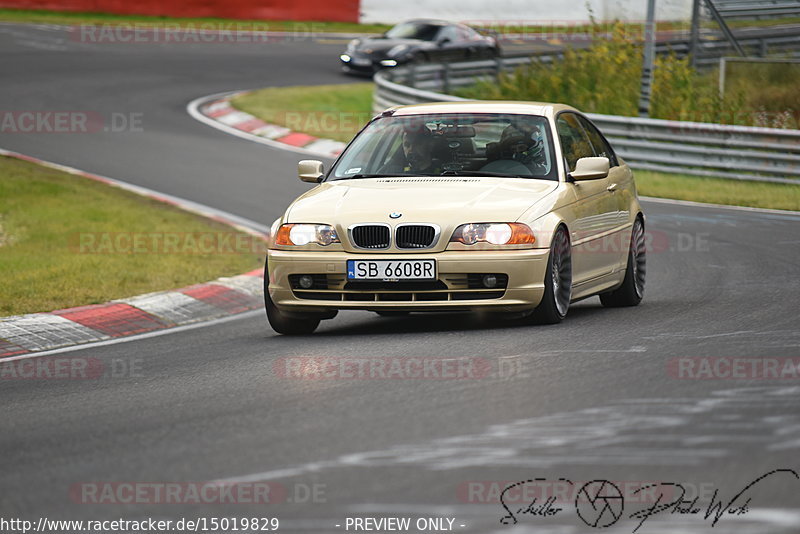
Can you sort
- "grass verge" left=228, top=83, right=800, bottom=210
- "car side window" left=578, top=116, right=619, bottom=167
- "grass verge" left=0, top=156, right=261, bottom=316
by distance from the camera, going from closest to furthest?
"car side window" left=578, top=116, right=619, bottom=167
"grass verge" left=0, top=156, right=261, bottom=316
"grass verge" left=228, top=83, right=800, bottom=210

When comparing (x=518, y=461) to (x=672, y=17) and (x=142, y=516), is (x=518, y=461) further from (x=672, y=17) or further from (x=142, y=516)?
(x=672, y=17)

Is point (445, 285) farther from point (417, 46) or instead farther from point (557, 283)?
point (417, 46)

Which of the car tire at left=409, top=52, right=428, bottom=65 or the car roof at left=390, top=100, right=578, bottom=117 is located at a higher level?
the car roof at left=390, top=100, right=578, bottom=117

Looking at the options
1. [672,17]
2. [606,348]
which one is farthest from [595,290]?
[672,17]

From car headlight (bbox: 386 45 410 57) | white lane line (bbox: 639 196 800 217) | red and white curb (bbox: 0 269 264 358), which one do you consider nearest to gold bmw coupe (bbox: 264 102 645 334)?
red and white curb (bbox: 0 269 264 358)

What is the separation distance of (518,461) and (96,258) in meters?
8.29

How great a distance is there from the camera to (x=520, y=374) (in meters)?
6.93

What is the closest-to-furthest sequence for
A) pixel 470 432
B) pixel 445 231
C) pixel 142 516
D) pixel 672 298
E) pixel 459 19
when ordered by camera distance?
pixel 142 516 → pixel 470 432 → pixel 445 231 → pixel 672 298 → pixel 459 19

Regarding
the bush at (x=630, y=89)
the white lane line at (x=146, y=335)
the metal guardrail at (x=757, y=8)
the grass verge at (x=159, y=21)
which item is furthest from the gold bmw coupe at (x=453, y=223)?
the grass verge at (x=159, y=21)

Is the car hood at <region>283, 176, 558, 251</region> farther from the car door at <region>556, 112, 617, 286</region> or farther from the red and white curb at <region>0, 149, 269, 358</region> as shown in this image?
the red and white curb at <region>0, 149, 269, 358</region>

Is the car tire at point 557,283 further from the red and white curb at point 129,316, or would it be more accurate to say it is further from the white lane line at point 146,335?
the red and white curb at point 129,316

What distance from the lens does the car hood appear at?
27.8ft
